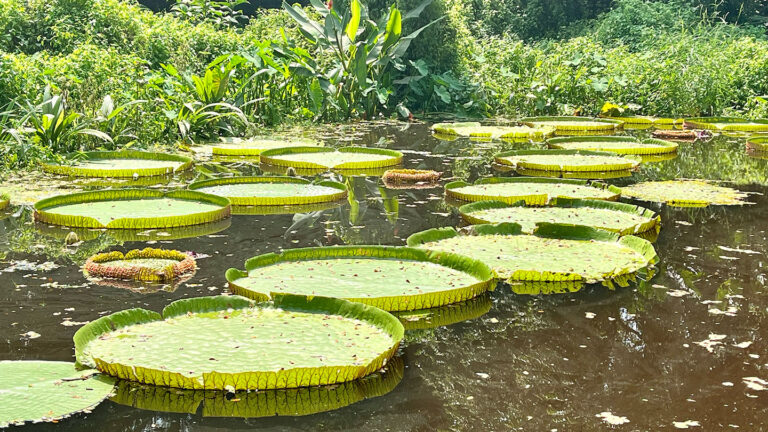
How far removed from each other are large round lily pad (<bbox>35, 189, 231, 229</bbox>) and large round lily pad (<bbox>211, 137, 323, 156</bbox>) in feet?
8.18

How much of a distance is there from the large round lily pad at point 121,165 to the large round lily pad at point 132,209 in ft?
3.54

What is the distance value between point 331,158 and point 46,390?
16.7 ft

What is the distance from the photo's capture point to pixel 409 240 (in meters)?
4.38

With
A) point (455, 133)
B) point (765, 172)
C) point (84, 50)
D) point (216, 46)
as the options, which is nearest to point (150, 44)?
point (216, 46)

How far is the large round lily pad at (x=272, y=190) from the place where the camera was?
5711 mm

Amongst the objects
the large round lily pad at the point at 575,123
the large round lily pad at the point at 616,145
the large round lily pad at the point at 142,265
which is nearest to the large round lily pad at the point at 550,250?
the large round lily pad at the point at 142,265

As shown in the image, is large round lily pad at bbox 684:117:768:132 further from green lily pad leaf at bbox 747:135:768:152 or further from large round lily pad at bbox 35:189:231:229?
large round lily pad at bbox 35:189:231:229

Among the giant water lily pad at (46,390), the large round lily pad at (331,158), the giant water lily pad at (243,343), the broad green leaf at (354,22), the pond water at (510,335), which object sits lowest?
the pond water at (510,335)

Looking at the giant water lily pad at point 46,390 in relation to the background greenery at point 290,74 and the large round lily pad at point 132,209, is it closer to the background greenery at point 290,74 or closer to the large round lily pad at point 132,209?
the large round lily pad at point 132,209

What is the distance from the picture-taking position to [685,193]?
20.4ft

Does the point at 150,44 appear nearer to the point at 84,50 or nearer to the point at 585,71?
the point at 84,50

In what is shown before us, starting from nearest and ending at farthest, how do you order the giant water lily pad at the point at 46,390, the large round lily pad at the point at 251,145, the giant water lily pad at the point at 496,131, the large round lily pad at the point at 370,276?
the giant water lily pad at the point at 46,390, the large round lily pad at the point at 370,276, the large round lily pad at the point at 251,145, the giant water lily pad at the point at 496,131

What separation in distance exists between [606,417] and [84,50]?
296 inches

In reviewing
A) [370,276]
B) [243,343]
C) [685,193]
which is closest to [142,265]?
[370,276]
